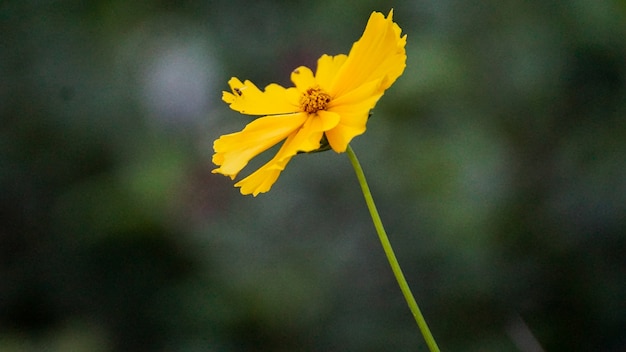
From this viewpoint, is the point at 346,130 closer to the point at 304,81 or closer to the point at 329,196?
the point at 304,81

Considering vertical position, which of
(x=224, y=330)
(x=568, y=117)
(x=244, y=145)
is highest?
(x=568, y=117)

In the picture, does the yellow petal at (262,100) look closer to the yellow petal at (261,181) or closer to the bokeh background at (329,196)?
the yellow petal at (261,181)

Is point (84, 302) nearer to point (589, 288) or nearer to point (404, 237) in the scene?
point (404, 237)

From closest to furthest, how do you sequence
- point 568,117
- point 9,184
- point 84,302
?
point 568,117, point 84,302, point 9,184

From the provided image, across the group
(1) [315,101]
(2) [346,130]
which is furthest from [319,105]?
(2) [346,130]

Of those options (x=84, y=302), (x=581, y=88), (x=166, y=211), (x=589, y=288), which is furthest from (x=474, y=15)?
(x=84, y=302)

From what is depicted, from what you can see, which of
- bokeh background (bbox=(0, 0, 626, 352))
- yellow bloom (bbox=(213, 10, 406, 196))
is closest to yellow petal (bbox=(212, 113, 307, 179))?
yellow bloom (bbox=(213, 10, 406, 196))

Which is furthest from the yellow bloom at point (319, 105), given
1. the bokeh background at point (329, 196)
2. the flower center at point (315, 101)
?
the bokeh background at point (329, 196)
